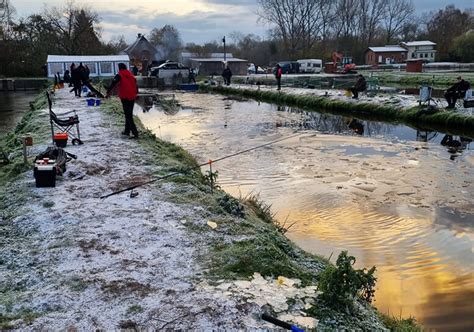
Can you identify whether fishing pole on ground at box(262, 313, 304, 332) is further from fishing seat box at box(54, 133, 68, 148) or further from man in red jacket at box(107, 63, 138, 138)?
man in red jacket at box(107, 63, 138, 138)

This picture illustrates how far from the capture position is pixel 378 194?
964 centimetres

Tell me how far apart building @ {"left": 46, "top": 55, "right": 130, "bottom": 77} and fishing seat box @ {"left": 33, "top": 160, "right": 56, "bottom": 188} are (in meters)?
41.3

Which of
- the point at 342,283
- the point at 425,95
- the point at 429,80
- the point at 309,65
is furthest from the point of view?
the point at 309,65

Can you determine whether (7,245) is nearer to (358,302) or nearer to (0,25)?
(358,302)

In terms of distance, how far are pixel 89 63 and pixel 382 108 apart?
114ft

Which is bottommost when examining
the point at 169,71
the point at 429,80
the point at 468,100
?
the point at 468,100

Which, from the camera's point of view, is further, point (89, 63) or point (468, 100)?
point (89, 63)

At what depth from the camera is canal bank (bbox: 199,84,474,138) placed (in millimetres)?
17453

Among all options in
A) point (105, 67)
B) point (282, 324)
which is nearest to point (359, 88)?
point (282, 324)

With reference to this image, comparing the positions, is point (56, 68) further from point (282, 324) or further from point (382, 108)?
point (282, 324)

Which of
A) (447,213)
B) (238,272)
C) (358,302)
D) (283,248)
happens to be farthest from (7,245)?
(447,213)

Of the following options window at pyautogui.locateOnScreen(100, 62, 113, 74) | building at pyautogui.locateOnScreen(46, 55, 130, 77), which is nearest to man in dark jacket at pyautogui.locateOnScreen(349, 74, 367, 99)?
building at pyautogui.locateOnScreen(46, 55, 130, 77)

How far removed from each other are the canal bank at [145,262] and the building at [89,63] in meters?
40.9

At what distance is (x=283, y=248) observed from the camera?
5.79m
